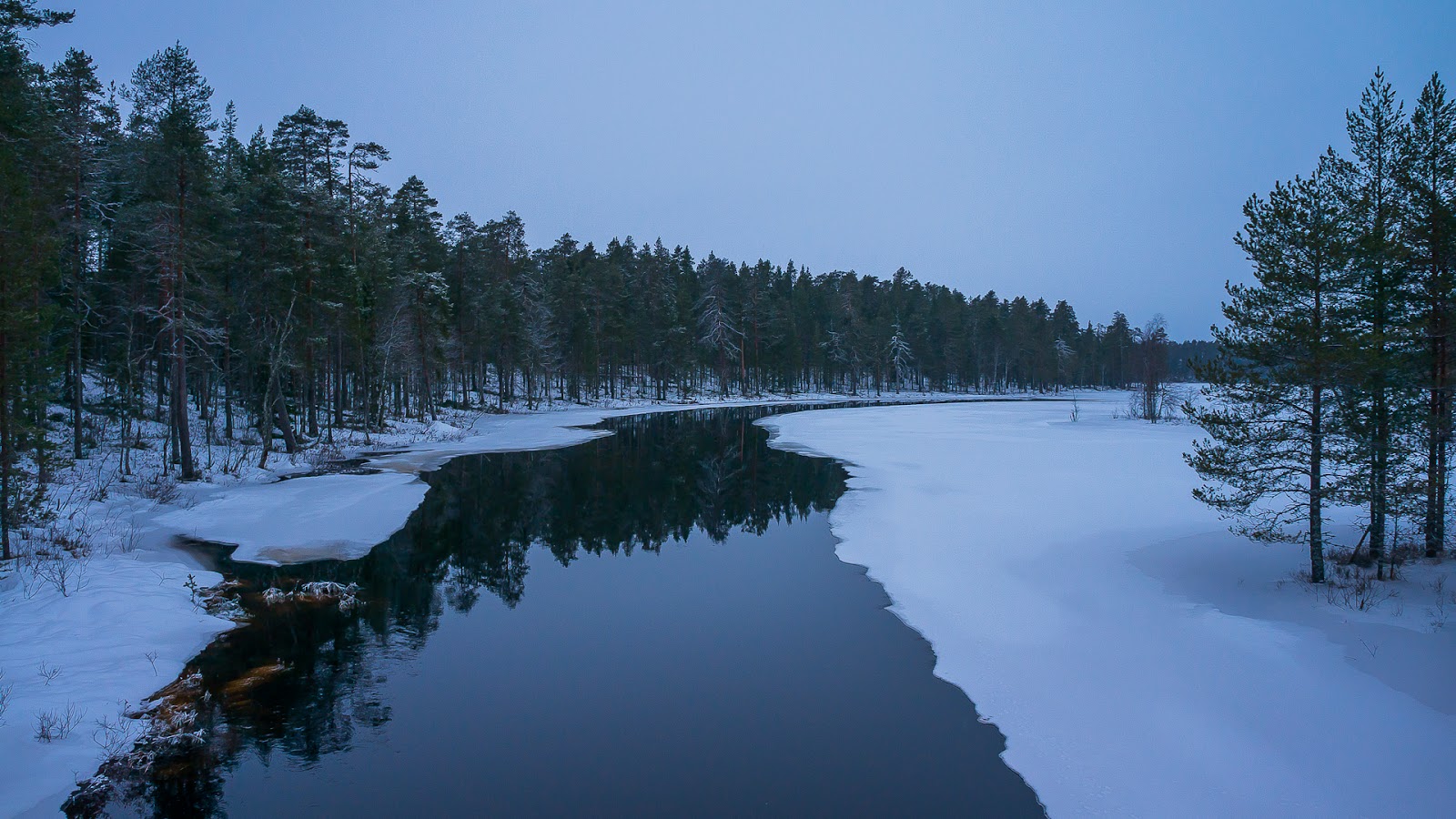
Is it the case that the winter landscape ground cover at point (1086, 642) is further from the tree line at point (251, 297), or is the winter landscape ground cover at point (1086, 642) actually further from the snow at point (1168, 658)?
the tree line at point (251, 297)

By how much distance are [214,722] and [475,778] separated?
354 centimetres

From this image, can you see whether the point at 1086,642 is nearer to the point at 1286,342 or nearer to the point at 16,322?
the point at 1286,342

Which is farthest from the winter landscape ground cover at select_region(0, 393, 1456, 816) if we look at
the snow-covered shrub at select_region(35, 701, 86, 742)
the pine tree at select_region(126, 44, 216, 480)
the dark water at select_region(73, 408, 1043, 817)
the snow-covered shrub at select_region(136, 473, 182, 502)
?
the pine tree at select_region(126, 44, 216, 480)

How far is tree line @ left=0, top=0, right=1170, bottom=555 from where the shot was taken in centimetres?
1645

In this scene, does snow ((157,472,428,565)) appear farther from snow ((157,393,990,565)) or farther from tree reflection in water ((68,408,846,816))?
tree reflection in water ((68,408,846,816))

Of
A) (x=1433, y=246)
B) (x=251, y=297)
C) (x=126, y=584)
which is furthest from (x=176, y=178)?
(x=1433, y=246)

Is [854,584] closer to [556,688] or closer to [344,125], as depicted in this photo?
[556,688]

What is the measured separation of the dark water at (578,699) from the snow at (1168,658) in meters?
0.77

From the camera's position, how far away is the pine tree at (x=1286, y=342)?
11.3 m

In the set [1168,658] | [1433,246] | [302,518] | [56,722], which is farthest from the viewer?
[302,518]

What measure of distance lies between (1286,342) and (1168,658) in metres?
5.85

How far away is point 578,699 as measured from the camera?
8.83 meters

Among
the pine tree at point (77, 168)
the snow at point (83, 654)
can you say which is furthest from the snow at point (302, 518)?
the pine tree at point (77, 168)

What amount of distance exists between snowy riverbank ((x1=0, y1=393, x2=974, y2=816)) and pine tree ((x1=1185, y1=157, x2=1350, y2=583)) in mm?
15538
